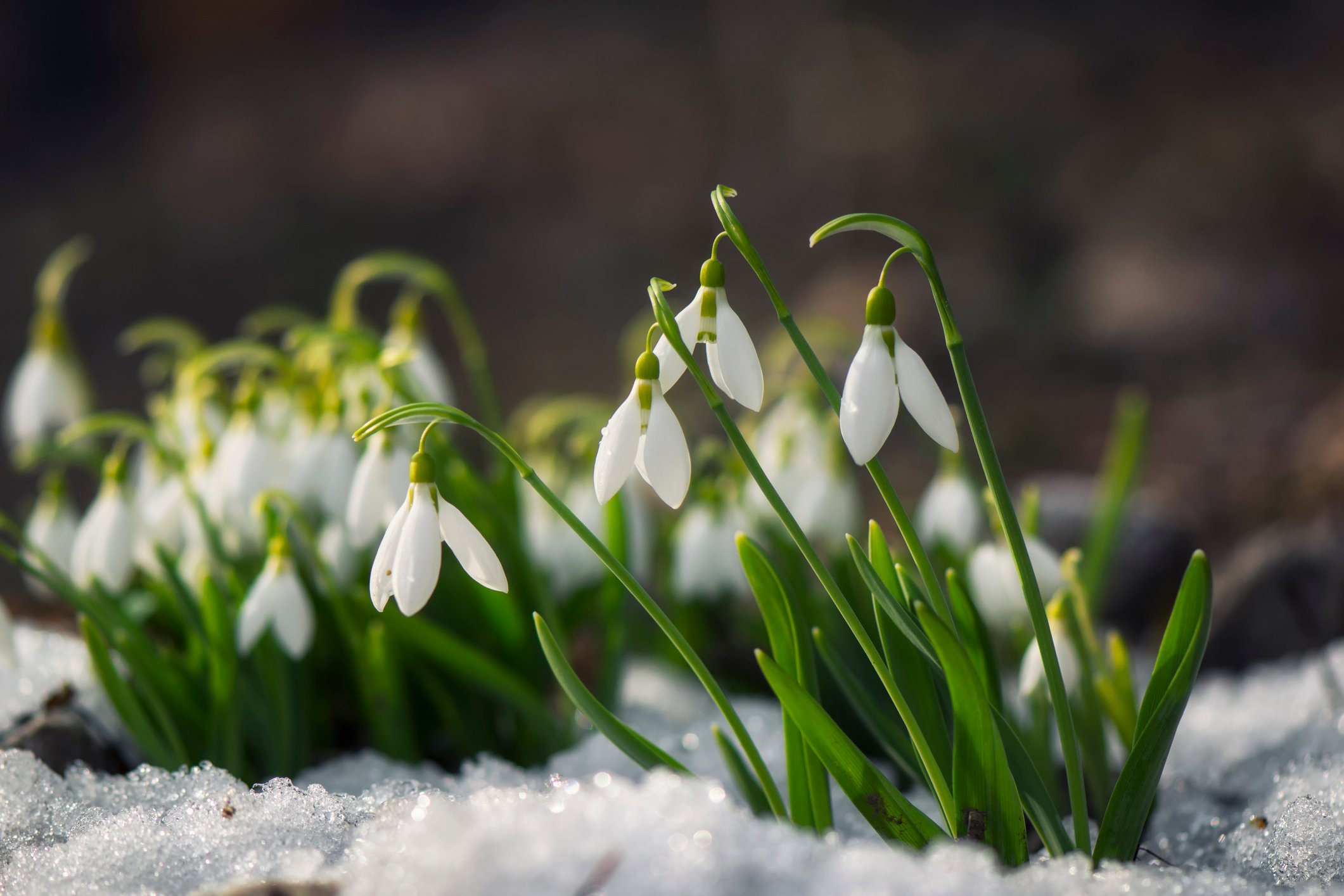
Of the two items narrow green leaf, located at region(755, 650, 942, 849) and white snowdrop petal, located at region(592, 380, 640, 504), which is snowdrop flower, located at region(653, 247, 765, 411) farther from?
narrow green leaf, located at region(755, 650, 942, 849)

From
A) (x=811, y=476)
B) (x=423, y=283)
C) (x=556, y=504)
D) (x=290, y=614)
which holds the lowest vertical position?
(x=811, y=476)

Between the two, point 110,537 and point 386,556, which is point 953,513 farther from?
point 110,537

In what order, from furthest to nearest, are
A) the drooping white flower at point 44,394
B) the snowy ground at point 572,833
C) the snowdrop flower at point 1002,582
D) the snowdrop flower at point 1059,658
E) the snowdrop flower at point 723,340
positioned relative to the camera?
the drooping white flower at point 44,394
the snowdrop flower at point 1002,582
the snowdrop flower at point 1059,658
the snowdrop flower at point 723,340
the snowy ground at point 572,833

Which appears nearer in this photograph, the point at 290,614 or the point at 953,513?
the point at 290,614

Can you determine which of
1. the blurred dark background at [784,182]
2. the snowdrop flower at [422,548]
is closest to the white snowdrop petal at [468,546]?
the snowdrop flower at [422,548]

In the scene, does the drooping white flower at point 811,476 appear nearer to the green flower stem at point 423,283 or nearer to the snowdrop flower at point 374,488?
the green flower stem at point 423,283

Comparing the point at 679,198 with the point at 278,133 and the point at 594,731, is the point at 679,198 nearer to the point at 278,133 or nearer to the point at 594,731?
the point at 278,133

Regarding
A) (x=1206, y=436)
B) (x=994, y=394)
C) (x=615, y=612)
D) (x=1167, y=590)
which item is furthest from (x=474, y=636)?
(x=994, y=394)

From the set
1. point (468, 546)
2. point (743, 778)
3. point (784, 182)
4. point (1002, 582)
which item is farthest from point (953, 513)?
point (784, 182)
